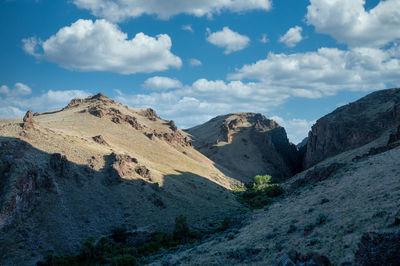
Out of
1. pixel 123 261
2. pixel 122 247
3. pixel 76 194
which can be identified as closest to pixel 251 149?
pixel 76 194

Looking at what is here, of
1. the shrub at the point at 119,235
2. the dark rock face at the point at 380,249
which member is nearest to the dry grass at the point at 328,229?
the dark rock face at the point at 380,249

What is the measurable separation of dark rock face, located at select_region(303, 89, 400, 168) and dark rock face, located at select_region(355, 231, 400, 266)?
80751mm

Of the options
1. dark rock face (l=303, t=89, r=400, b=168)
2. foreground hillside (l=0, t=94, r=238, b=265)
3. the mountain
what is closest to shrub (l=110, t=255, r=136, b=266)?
the mountain

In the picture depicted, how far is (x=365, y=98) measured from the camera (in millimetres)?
107500

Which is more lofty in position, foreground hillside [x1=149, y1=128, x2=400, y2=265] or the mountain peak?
the mountain peak

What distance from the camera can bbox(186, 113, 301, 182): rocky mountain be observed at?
4651 inches

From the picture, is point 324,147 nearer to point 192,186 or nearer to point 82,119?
point 192,186

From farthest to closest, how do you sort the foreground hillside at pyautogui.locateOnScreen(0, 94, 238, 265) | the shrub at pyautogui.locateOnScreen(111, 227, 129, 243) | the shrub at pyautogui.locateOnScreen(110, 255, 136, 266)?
the shrub at pyautogui.locateOnScreen(111, 227, 129, 243)
the foreground hillside at pyautogui.locateOnScreen(0, 94, 238, 265)
the shrub at pyautogui.locateOnScreen(110, 255, 136, 266)

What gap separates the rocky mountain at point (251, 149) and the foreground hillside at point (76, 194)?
5057cm

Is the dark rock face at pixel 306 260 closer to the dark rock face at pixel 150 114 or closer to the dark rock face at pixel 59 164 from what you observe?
the dark rock face at pixel 59 164

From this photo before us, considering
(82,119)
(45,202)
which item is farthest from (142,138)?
(45,202)

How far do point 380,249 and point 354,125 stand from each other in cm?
9406

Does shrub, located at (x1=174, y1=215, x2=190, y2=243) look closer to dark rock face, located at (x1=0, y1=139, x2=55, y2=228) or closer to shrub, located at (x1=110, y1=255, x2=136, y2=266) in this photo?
shrub, located at (x1=110, y1=255, x2=136, y2=266)

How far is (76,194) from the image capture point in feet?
127
